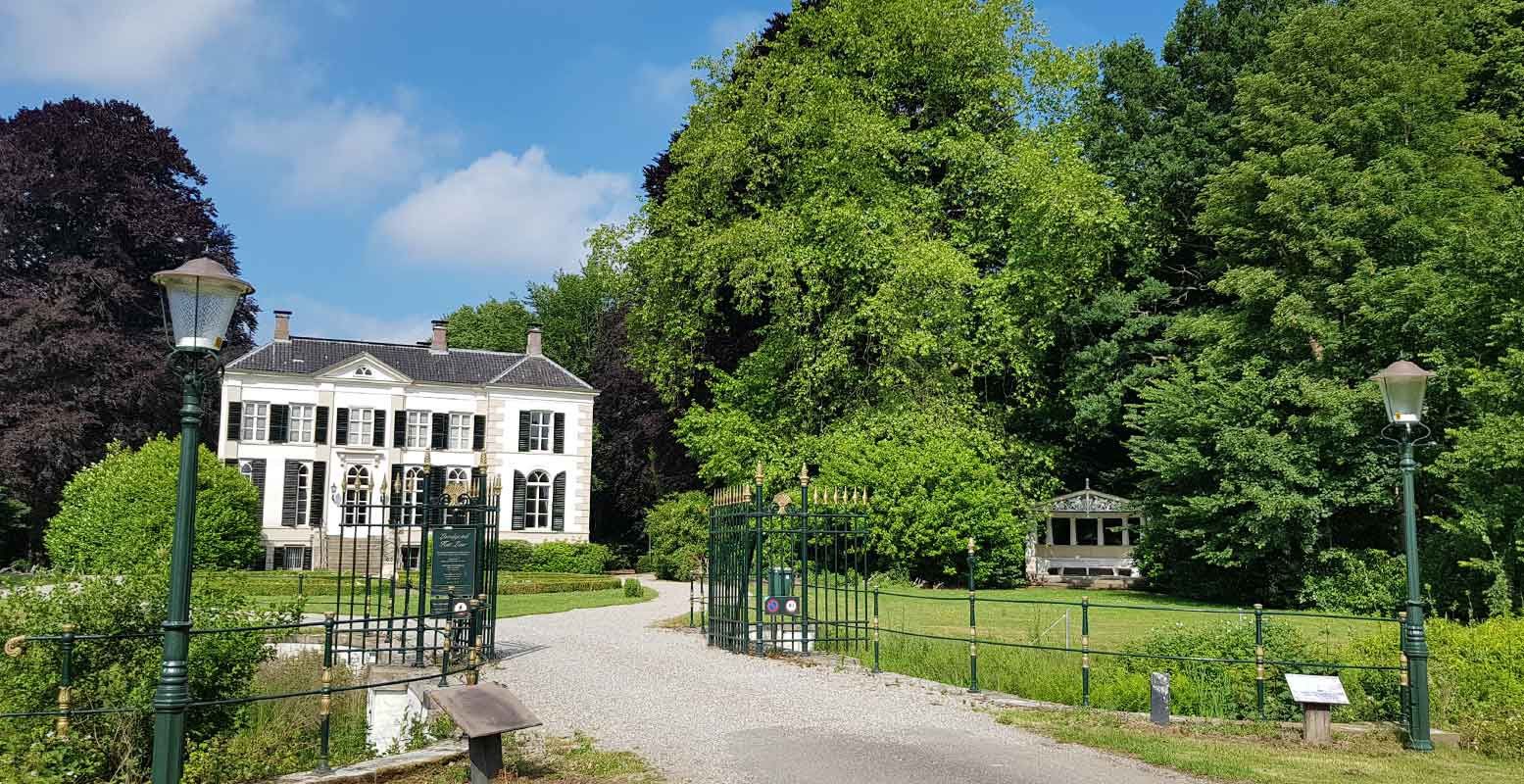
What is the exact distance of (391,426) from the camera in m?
45.5

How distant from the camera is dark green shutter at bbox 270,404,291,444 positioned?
43.4m

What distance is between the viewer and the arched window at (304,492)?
43.6 m

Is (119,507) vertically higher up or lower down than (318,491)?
lower down

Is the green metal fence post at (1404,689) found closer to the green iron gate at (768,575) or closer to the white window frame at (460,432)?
the green iron gate at (768,575)

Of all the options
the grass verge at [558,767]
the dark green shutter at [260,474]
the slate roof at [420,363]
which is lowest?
the grass verge at [558,767]

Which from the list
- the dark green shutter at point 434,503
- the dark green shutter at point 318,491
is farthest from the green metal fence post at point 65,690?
the dark green shutter at point 318,491

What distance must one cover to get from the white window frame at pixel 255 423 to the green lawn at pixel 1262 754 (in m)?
39.3

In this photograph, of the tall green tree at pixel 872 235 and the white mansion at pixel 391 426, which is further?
the white mansion at pixel 391 426

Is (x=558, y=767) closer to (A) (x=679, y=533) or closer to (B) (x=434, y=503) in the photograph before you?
(B) (x=434, y=503)

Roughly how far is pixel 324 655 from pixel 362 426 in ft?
123

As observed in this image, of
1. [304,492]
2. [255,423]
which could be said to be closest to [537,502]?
[304,492]

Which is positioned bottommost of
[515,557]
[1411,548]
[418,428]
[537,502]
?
[515,557]

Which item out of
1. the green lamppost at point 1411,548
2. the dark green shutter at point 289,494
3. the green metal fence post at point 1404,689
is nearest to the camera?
the green lamppost at point 1411,548

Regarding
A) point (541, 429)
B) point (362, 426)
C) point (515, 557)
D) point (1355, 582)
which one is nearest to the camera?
point (1355, 582)
